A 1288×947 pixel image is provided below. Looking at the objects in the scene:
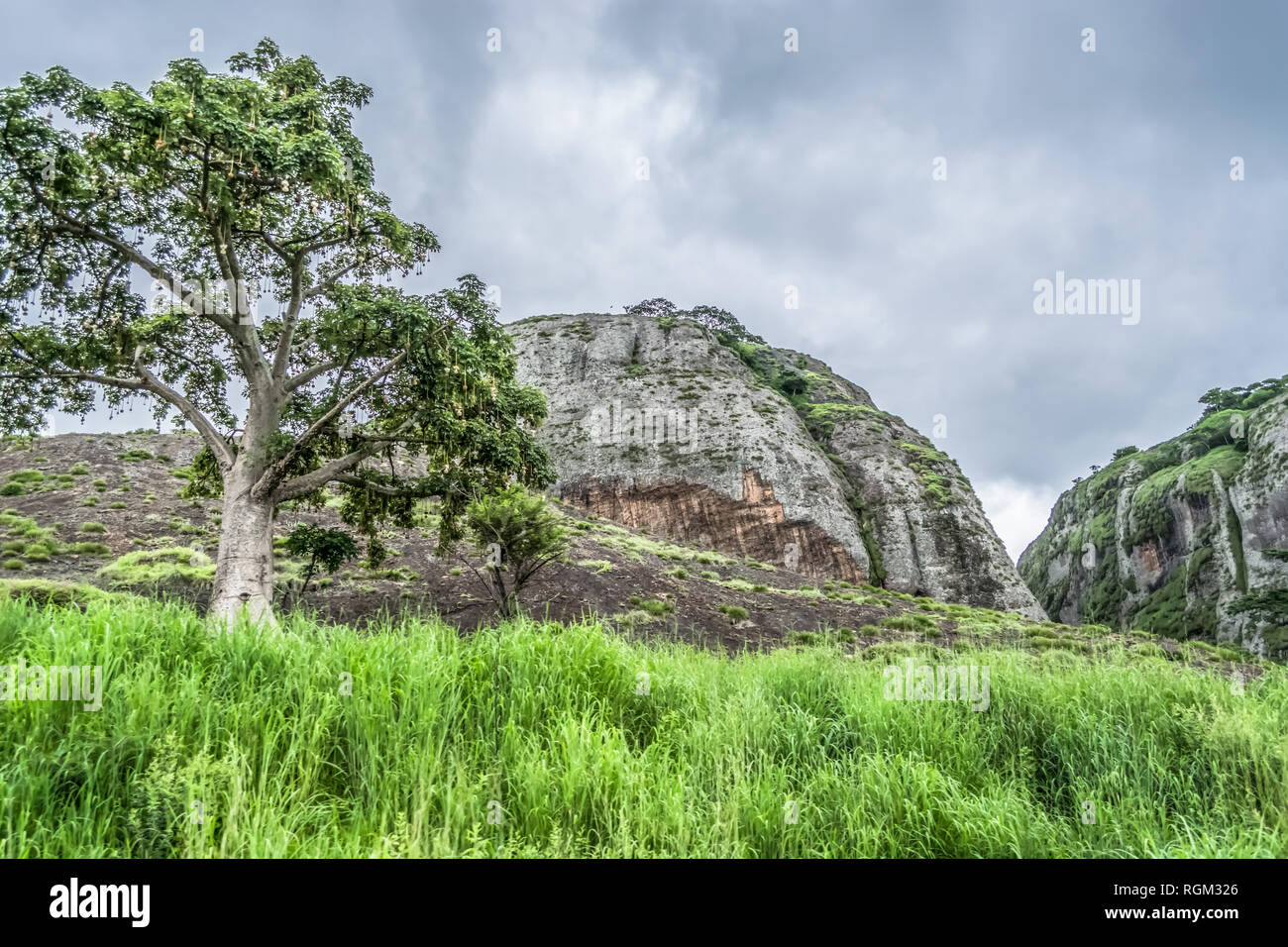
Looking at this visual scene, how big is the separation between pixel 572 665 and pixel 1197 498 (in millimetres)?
81028

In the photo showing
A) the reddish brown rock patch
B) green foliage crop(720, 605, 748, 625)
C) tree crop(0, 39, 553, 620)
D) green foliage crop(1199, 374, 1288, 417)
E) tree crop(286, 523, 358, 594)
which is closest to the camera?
tree crop(0, 39, 553, 620)

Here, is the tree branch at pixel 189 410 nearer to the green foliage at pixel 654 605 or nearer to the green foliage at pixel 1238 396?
the green foliage at pixel 654 605

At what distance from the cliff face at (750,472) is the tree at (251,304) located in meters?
30.4

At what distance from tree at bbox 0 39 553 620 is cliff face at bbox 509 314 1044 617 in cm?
3037

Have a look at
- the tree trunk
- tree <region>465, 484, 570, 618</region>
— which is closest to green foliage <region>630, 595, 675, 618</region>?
tree <region>465, 484, 570, 618</region>

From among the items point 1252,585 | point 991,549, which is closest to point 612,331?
point 991,549

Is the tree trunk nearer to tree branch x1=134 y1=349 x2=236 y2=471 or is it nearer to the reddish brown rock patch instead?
tree branch x1=134 y1=349 x2=236 y2=471

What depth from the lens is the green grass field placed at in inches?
135

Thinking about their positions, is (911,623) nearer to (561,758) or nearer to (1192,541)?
(561,758)

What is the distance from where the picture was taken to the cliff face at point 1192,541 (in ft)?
162

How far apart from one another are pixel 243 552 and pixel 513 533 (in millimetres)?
6807

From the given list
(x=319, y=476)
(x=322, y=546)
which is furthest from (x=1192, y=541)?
(x=319, y=476)
